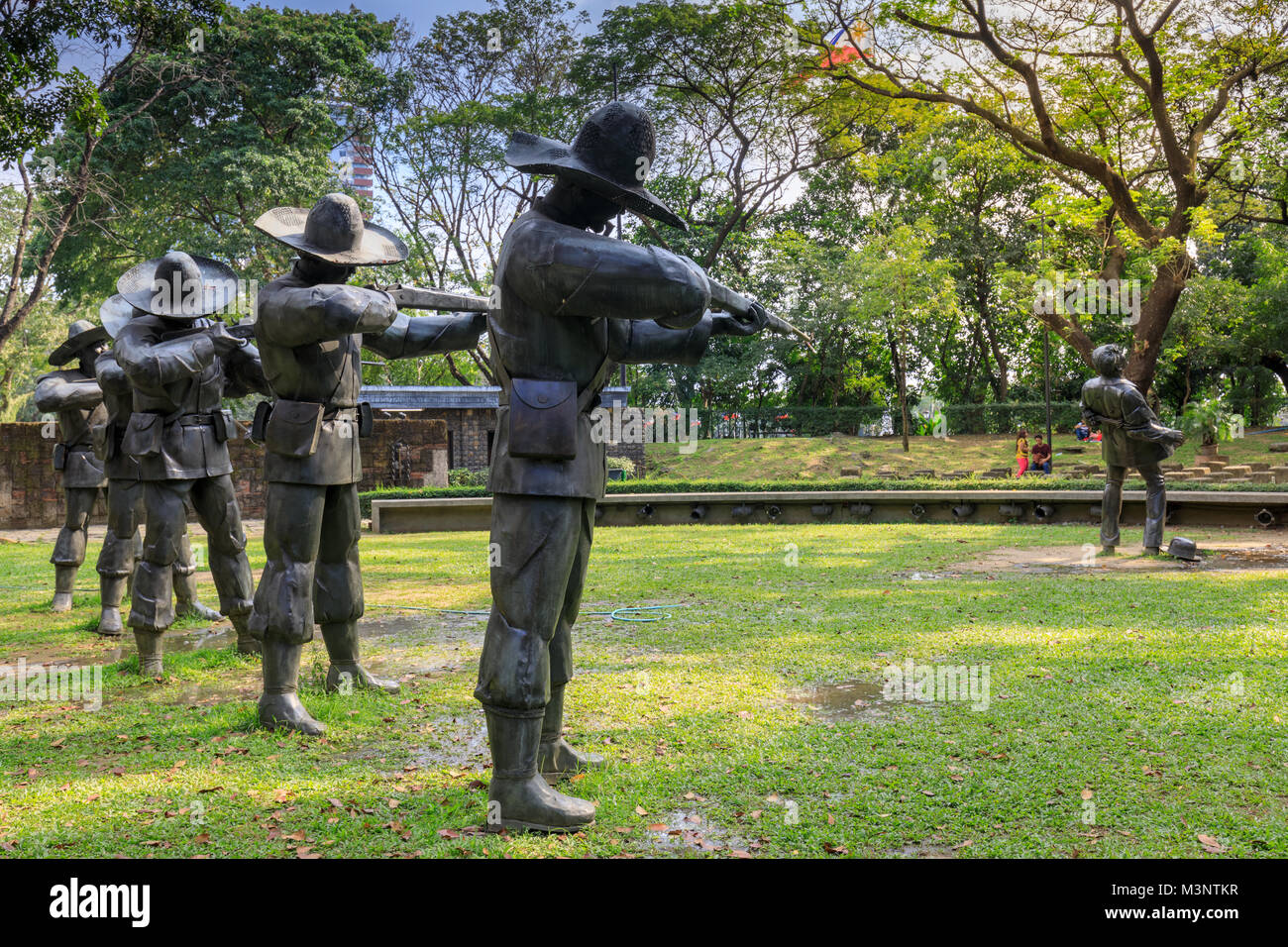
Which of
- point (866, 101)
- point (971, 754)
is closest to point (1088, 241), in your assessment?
point (866, 101)

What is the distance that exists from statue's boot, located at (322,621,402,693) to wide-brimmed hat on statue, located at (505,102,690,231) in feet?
9.25

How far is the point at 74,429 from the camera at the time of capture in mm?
8188

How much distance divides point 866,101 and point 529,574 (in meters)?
20.1

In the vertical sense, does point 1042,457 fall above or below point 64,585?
above

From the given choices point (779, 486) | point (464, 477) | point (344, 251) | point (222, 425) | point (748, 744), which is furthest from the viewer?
point (464, 477)

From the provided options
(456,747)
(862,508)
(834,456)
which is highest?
(834,456)

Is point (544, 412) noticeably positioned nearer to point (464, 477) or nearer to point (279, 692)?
point (279, 692)

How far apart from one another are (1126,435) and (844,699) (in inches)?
274

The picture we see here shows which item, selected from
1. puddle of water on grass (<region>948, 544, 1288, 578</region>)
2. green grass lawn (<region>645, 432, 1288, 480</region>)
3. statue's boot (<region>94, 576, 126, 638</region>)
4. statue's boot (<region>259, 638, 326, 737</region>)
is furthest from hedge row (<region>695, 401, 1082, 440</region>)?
statue's boot (<region>259, 638, 326, 737</region>)

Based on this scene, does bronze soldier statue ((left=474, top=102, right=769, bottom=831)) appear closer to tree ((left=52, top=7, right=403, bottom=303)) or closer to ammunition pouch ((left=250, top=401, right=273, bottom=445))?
ammunition pouch ((left=250, top=401, right=273, bottom=445))

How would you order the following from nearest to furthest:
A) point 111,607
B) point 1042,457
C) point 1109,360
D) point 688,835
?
point 688,835, point 111,607, point 1109,360, point 1042,457

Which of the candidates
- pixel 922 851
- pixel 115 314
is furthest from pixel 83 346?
pixel 922 851

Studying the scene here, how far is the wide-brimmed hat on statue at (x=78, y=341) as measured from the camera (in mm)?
7609

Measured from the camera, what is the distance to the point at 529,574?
3.17 meters
